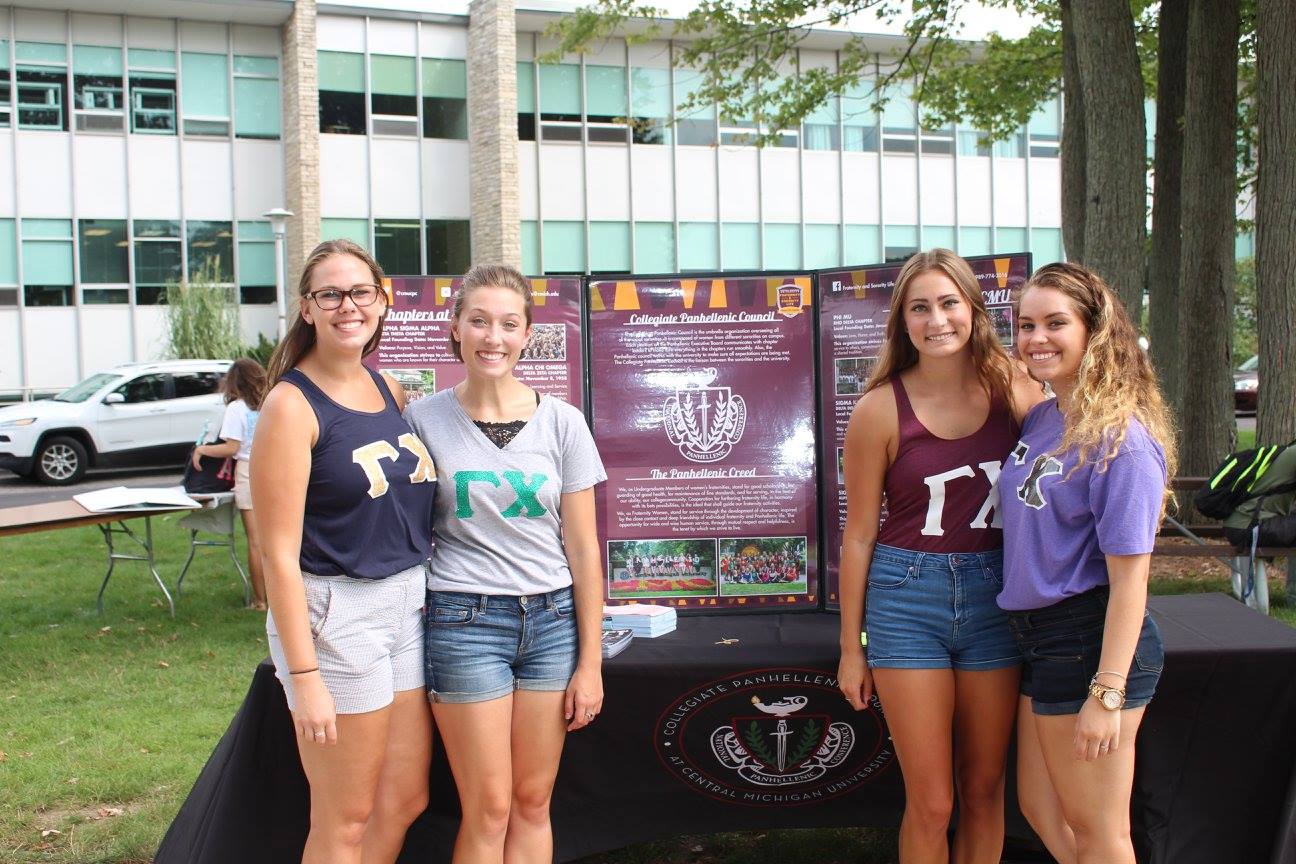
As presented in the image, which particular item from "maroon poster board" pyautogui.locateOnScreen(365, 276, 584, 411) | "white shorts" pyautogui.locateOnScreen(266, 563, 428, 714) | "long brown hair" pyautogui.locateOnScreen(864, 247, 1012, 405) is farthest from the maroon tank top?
"maroon poster board" pyautogui.locateOnScreen(365, 276, 584, 411)

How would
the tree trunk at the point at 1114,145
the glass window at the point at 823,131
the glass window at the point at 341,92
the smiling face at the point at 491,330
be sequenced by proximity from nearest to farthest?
the smiling face at the point at 491,330
the tree trunk at the point at 1114,145
the glass window at the point at 341,92
the glass window at the point at 823,131

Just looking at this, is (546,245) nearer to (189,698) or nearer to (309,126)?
(309,126)

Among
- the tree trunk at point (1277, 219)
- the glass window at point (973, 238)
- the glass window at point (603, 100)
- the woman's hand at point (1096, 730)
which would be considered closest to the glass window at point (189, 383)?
the glass window at point (603, 100)

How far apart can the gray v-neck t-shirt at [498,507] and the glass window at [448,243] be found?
21.4 meters

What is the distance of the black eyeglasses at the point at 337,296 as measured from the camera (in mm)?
2619

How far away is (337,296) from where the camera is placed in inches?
103

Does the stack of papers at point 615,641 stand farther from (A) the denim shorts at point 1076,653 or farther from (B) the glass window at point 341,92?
(B) the glass window at point 341,92

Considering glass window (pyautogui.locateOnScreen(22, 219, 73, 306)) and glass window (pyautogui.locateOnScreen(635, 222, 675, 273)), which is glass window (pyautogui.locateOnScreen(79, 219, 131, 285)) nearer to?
glass window (pyautogui.locateOnScreen(22, 219, 73, 306))

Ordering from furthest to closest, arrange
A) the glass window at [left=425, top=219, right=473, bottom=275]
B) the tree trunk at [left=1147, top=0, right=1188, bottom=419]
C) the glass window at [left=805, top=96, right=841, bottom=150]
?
the glass window at [left=805, top=96, right=841, bottom=150]
the glass window at [left=425, top=219, right=473, bottom=275]
the tree trunk at [left=1147, top=0, right=1188, bottom=419]

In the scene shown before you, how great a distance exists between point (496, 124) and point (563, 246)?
9.11 feet

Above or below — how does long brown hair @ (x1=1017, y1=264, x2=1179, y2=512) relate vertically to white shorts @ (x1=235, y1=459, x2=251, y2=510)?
A: above

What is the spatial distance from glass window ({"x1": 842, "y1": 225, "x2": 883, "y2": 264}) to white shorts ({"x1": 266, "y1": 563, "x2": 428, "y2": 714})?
23.7 meters

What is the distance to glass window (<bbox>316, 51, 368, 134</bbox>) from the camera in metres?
23.0

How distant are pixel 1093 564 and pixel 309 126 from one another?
2185 centimetres
